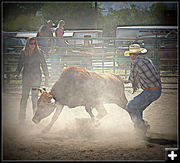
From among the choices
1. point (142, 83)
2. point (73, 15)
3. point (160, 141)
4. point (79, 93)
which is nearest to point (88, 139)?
point (79, 93)

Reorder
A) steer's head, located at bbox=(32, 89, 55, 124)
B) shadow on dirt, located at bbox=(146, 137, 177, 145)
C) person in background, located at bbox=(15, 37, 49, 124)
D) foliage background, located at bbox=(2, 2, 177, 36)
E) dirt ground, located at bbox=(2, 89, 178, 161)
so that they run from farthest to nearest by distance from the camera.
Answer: foliage background, located at bbox=(2, 2, 177, 36) < person in background, located at bbox=(15, 37, 49, 124) < steer's head, located at bbox=(32, 89, 55, 124) < shadow on dirt, located at bbox=(146, 137, 177, 145) < dirt ground, located at bbox=(2, 89, 178, 161)

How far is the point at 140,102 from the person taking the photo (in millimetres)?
4410

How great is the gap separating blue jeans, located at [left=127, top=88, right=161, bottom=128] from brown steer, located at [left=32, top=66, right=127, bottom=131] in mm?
1038

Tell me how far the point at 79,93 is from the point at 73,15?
25.5 metres

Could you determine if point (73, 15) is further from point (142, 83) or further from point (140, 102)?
point (140, 102)

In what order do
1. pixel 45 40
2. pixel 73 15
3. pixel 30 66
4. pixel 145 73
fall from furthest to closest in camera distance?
pixel 73 15 < pixel 45 40 < pixel 30 66 < pixel 145 73

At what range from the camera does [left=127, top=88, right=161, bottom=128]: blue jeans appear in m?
4.35

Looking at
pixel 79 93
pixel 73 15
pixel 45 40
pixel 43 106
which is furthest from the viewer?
pixel 73 15

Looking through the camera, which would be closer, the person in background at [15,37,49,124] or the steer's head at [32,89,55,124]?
the steer's head at [32,89,55,124]

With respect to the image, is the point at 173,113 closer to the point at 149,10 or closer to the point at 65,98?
the point at 65,98

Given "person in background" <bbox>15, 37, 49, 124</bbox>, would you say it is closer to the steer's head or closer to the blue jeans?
the steer's head

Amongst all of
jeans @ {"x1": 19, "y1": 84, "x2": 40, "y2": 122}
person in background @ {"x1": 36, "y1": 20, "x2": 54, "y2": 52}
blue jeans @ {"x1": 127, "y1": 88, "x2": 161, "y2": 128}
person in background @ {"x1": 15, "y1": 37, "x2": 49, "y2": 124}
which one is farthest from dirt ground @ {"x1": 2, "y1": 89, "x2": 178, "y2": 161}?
person in background @ {"x1": 36, "y1": 20, "x2": 54, "y2": 52}

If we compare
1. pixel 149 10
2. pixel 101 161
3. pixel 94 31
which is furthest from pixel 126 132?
pixel 149 10

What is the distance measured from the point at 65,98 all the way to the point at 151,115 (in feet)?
7.49
